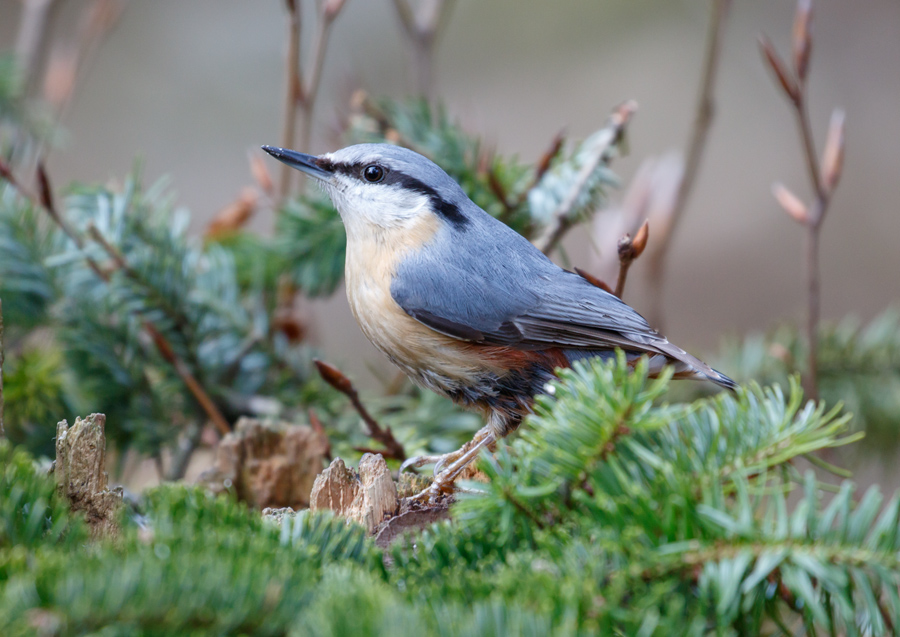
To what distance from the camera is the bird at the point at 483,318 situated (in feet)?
4.52

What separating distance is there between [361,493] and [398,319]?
492 millimetres

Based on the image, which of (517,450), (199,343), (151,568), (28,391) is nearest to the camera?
(151,568)

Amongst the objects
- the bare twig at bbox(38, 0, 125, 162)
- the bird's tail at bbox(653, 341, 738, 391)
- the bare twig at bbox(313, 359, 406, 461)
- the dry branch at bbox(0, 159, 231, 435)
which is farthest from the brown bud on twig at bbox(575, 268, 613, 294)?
the bare twig at bbox(38, 0, 125, 162)

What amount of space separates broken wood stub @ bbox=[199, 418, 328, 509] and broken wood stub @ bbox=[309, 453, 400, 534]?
32cm

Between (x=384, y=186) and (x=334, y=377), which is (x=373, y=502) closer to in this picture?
(x=334, y=377)

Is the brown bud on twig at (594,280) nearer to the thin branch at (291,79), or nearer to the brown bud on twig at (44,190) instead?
the thin branch at (291,79)

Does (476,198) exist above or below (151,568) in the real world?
above

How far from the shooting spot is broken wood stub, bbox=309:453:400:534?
3.19ft

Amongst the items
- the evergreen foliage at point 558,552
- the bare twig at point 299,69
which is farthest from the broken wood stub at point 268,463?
the bare twig at point 299,69

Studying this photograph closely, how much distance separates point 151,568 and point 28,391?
4.05ft

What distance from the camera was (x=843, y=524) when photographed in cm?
60

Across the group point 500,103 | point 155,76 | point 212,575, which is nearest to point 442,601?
point 212,575

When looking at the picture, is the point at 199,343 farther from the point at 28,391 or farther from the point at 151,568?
the point at 151,568

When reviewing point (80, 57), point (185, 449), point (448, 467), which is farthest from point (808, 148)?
point (80, 57)
